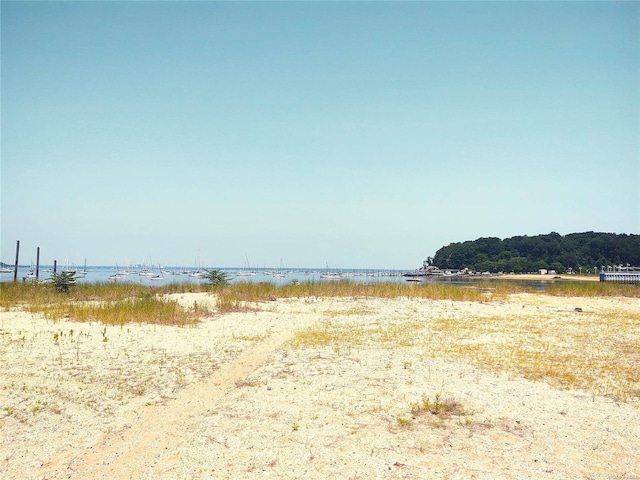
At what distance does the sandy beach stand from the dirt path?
0.02 m

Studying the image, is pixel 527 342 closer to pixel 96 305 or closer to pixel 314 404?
pixel 314 404

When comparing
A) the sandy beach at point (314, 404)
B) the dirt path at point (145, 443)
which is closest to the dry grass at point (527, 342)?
the sandy beach at point (314, 404)

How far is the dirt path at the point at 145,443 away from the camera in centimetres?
489

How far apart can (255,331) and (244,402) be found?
279 inches

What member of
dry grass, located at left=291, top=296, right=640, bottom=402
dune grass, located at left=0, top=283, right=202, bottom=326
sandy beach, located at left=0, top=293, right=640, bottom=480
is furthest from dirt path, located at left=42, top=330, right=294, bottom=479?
dune grass, located at left=0, top=283, right=202, bottom=326

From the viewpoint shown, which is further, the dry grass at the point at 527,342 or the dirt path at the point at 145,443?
the dry grass at the point at 527,342

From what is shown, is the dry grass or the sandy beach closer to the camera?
the sandy beach

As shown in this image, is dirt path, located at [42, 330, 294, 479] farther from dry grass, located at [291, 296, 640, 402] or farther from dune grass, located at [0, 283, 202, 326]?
dune grass, located at [0, 283, 202, 326]

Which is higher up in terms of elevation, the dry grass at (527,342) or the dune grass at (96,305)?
the dune grass at (96,305)

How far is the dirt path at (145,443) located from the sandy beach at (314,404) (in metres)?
0.02

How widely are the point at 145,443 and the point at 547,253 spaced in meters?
151

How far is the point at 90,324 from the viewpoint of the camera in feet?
46.7

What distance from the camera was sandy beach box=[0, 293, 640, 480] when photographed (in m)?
5.07

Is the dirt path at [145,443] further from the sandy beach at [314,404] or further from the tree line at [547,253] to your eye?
the tree line at [547,253]
